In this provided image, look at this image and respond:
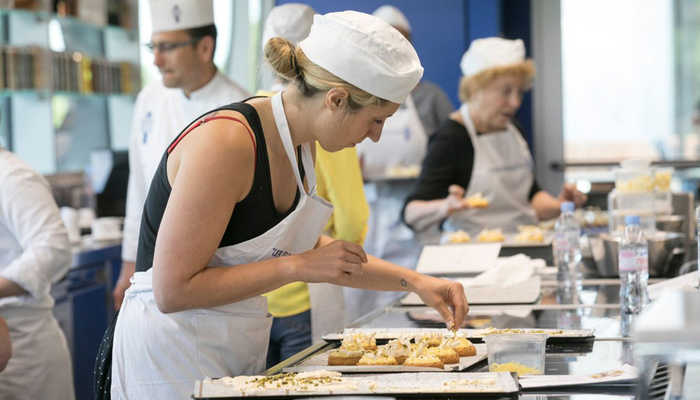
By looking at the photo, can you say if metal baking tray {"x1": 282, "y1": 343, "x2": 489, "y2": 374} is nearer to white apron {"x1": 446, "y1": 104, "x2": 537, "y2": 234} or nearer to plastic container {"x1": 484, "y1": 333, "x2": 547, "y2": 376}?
plastic container {"x1": 484, "y1": 333, "x2": 547, "y2": 376}

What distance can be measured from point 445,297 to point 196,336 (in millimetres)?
570

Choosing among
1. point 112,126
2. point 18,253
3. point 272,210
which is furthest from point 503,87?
point 112,126

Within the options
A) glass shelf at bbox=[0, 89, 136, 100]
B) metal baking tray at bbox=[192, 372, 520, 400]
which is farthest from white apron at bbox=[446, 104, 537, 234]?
glass shelf at bbox=[0, 89, 136, 100]

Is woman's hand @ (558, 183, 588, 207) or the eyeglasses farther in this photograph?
woman's hand @ (558, 183, 588, 207)

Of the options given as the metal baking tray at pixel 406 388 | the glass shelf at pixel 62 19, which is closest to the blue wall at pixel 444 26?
the glass shelf at pixel 62 19

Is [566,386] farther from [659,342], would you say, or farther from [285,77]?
[285,77]

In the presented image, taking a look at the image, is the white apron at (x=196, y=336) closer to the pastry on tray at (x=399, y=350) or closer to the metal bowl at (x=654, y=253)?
the pastry on tray at (x=399, y=350)

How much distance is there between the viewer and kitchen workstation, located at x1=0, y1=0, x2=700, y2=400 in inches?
68.2

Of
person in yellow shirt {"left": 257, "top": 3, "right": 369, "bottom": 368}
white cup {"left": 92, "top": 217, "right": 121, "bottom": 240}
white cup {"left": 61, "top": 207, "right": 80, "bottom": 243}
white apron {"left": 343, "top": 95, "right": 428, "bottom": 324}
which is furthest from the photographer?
white apron {"left": 343, "top": 95, "right": 428, "bottom": 324}

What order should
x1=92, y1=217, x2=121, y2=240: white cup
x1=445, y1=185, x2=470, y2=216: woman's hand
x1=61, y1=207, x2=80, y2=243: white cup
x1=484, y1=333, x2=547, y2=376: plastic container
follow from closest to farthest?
1. x1=484, y1=333, x2=547, y2=376: plastic container
2. x1=445, y1=185, x2=470, y2=216: woman's hand
3. x1=61, y1=207, x2=80, y2=243: white cup
4. x1=92, y1=217, x2=121, y2=240: white cup

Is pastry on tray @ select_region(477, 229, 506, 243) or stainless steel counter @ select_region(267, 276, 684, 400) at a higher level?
pastry on tray @ select_region(477, 229, 506, 243)

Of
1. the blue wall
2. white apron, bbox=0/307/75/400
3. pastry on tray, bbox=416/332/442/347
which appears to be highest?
the blue wall

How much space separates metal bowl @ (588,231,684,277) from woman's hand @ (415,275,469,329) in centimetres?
104

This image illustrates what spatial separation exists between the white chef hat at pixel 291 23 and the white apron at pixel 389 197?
185 cm
